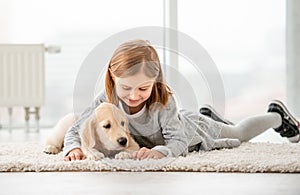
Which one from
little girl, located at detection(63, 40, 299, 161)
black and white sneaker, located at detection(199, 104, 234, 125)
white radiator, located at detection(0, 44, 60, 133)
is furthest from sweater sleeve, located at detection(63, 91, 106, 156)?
white radiator, located at detection(0, 44, 60, 133)

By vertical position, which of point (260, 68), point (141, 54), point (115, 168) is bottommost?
point (260, 68)

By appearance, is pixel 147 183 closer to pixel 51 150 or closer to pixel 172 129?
pixel 172 129

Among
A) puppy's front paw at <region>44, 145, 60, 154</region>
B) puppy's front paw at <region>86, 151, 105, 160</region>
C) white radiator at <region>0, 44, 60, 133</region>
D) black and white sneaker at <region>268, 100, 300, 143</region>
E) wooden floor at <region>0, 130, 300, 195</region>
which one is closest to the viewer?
wooden floor at <region>0, 130, 300, 195</region>

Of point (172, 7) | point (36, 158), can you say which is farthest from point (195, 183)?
point (172, 7)

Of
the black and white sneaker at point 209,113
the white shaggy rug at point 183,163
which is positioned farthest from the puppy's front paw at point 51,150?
the black and white sneaker at point 209,113

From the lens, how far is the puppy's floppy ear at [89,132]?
184cm

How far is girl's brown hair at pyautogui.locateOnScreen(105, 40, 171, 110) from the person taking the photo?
1805 mm

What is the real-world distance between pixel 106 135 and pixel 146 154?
13cm

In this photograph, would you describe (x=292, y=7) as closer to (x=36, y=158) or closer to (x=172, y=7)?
(x=172, y=7)

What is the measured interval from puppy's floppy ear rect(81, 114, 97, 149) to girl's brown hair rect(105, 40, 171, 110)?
0.08 meters

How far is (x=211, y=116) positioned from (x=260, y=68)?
2.07 meters

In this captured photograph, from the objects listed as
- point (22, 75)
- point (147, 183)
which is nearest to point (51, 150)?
Result: point (147, 183)

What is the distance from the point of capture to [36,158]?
1982 millimetres

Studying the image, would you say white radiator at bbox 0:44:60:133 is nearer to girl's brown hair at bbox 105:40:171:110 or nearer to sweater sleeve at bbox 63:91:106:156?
sweater sleeve at bbox 63:91:106:156
